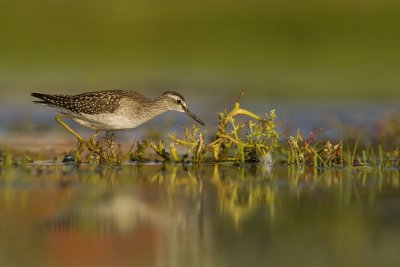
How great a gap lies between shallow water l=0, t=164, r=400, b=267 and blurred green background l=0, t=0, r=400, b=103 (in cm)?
1193

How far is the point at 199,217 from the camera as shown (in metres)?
9.95

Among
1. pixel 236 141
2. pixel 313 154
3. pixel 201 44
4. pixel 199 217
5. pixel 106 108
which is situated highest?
pixel 201 44

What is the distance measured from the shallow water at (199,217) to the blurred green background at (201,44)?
39.1 feet

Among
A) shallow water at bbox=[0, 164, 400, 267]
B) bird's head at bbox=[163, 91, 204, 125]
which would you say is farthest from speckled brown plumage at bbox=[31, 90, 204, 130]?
shallow water at bbox=[0, 164, 400, 267]

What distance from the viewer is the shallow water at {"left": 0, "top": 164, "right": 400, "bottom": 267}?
8461 mm

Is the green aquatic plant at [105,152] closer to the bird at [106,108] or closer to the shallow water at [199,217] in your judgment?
the bird at [106,108]

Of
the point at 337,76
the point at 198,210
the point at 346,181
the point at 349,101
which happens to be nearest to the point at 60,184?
the point at 198,210

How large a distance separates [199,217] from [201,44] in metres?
19.8

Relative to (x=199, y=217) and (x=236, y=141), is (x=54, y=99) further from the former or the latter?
(x=199, y=217)

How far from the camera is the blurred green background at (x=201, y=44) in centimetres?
2578

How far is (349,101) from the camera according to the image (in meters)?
22.4

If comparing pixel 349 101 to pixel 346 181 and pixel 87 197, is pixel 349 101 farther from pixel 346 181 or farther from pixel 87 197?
pixel 87 197

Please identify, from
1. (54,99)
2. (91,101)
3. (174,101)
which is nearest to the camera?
(91,101)

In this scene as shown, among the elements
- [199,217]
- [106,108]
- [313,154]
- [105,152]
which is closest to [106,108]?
[106,108]
